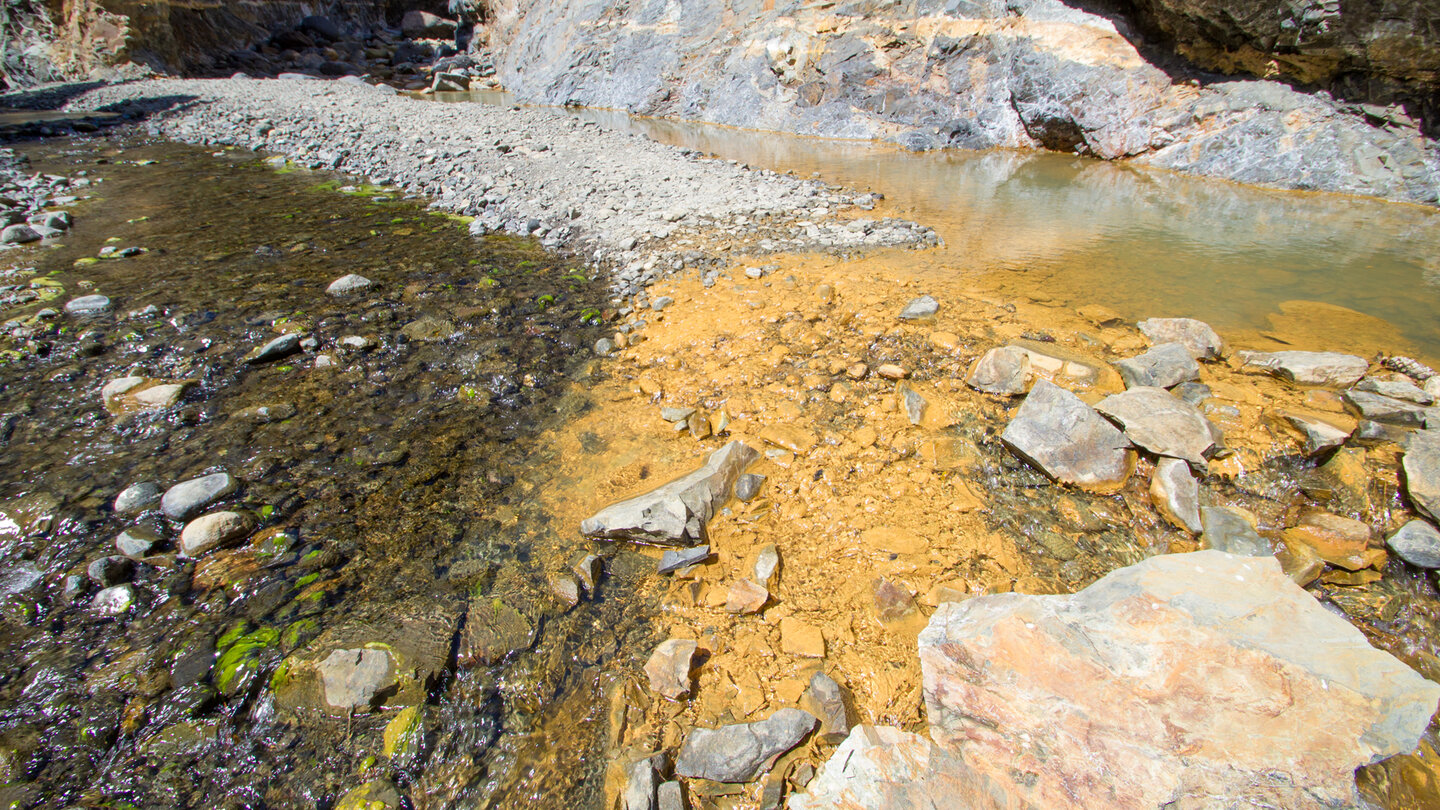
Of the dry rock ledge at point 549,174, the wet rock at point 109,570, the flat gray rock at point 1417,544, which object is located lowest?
the wet rock at point 109,570

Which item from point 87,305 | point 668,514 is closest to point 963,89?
point 668,514

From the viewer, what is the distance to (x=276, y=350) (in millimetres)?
3541

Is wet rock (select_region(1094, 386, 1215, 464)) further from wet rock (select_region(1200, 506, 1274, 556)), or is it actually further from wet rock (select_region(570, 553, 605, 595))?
wet rock (select_region(570, 553, 605, 595))

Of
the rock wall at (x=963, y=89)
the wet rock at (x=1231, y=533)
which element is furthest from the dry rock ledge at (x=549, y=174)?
the rock wall at (x=963, y=89)

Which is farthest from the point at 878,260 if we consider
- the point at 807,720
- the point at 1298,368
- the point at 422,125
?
the point at 422,125

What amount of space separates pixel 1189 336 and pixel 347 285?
5.64 meters

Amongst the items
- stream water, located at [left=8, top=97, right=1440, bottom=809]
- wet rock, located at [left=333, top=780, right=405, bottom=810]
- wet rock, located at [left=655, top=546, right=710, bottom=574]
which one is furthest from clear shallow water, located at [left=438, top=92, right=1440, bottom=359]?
wet rock, located at [left=333, top=780, right=405, bottom=810]

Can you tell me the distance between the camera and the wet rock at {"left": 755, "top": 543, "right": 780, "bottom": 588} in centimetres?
223

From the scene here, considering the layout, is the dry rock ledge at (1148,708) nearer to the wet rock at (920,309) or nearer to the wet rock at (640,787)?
the wet rock at (640,787)

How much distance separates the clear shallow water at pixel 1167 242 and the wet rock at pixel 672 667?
3502 mm

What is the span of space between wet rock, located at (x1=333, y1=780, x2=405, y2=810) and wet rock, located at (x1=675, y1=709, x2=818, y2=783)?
2.55 ft

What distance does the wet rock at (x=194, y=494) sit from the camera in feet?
7.91

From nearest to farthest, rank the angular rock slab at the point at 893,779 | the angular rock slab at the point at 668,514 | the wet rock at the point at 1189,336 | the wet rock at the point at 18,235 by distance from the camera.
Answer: the angular rock slab at the point at 893,779
the angular rock slab at the point at 668,514
the wet rock at the point at 1189,336
the wet rock at the point at 18,235

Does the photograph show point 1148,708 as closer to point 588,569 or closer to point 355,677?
point 588,569
